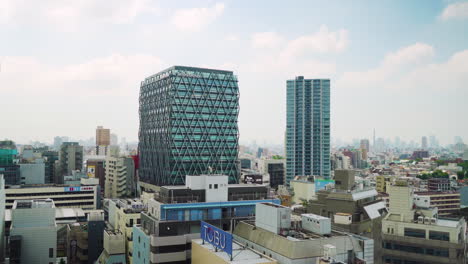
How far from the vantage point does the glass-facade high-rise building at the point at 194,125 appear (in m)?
178

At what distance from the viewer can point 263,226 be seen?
60.5 meters

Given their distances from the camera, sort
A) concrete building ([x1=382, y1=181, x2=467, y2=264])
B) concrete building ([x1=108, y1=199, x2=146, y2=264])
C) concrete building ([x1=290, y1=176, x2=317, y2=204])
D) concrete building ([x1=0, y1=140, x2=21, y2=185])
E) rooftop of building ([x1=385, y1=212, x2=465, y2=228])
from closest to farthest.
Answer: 1. concrete building ([x1=382, y1=181, x2=467, y2=264])
2. rooftop of building ([x1=385, y1=212, x2=465, y2=228])
3. concrete building ([x1=108, y1=199, x2=146, y2=264])
4. concrete building ([x1=290, y1=176, x2=317, y2=204])
5. concrete building ([x1=0, y1=140, x2=21, y2=185])

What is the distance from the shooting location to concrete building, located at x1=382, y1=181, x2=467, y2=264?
66.6 m

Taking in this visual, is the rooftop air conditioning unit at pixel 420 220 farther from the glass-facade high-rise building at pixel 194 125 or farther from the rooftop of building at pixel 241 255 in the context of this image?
the glass-facade high-rise building at pixel 194 125

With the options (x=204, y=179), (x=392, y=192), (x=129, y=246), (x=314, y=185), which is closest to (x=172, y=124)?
(x=314, y=185)

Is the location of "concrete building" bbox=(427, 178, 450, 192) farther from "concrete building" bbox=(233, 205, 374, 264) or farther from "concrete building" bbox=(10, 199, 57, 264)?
"concrete building" bbox=(10, 199, 57, 264)

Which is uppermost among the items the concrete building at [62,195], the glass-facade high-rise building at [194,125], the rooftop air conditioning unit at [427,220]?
the glass-facade high-rise building at [194,125]

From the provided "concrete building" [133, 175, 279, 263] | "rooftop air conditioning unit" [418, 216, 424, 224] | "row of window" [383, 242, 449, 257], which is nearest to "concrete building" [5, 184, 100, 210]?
"concrete building" [133, 175, 279, 263]

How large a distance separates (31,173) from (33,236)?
374 feet

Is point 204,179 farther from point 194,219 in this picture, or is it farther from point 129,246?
point 129,246

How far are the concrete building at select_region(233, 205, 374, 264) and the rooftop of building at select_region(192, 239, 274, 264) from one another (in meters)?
1.73

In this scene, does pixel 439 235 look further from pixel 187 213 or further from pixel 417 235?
pixel 187 213

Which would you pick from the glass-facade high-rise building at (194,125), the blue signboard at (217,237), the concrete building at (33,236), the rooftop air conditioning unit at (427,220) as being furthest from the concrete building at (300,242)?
the glass-facade high-rise building at (194,125)

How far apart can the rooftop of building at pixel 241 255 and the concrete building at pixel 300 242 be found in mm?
1725
